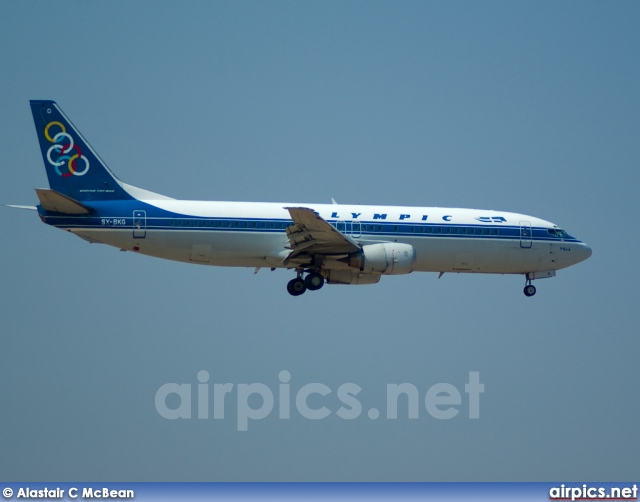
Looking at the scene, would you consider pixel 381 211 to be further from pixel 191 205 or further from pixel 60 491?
pixel 60 491

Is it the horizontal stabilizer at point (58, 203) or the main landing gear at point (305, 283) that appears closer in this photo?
the horizontal stabilizer at point (58, 203)

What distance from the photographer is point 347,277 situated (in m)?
59.0

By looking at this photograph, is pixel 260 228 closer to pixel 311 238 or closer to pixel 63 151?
pixel 311 238

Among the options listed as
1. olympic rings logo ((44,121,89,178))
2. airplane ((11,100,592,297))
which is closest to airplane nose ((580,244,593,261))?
airplane ((11,100,592,297))

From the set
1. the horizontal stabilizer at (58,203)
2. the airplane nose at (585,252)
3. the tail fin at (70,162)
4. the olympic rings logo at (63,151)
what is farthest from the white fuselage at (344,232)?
the olympic rings logo at (63,151)

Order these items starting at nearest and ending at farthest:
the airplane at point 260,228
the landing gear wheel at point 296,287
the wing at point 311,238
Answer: the wing at point 311,238, the airplane at point 260,228, the landing gear wheel at point 296,287

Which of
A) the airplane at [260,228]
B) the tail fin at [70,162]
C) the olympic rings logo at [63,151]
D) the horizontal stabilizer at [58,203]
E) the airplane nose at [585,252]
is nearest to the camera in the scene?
the horizontal stabilizer at [58,203]

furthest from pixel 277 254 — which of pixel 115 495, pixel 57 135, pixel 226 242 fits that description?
pixel 115 495

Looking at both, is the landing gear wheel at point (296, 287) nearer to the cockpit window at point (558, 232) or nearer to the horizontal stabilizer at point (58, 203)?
the horizontal stabilizer at point (58, 203)

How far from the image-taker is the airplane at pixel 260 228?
183 feet

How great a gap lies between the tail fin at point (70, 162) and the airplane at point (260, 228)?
4 cm

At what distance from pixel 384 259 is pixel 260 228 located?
5482mm

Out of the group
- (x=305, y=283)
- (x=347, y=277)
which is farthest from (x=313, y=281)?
(x=347, y=277)

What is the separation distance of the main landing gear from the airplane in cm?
4
